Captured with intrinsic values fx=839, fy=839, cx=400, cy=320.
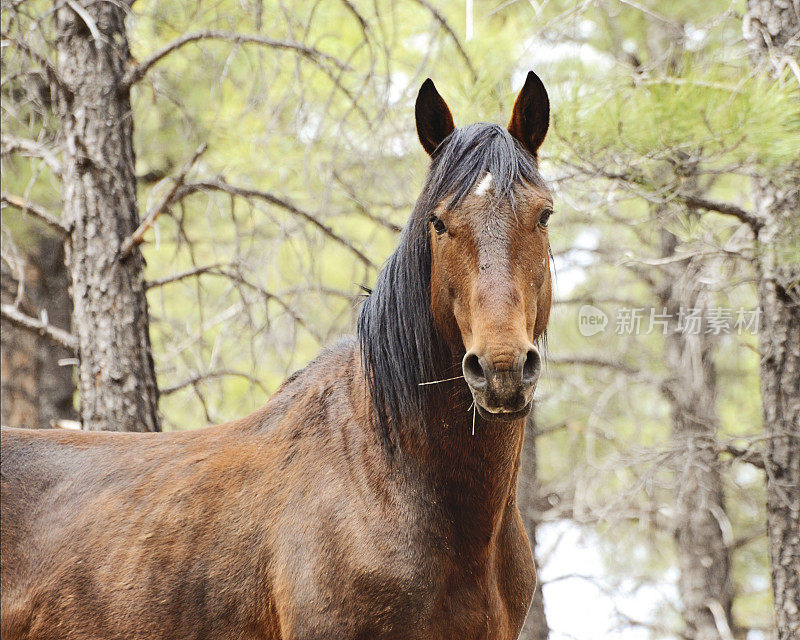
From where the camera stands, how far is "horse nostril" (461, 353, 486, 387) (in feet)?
7.68

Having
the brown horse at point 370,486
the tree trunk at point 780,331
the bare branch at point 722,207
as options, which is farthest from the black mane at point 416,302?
the tree trunk at point 780,331

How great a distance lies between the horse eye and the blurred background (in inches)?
30.3

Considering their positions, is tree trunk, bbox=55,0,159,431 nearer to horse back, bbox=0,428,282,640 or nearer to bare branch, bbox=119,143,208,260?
bare branch, bbox=119,143,208,260

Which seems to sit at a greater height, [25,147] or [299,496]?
[25,147]

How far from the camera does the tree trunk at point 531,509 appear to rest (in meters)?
6.86

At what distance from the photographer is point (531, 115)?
2980 mm

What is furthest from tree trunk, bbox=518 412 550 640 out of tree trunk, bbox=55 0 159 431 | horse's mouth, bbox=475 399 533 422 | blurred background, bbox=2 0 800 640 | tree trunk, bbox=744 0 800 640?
horse's mouth, bbox=475 399 533 422

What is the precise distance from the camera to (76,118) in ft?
15.8

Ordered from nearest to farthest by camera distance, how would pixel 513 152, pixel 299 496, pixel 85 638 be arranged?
pixel 513 152 → pixel 299 496 → pixel 85 638

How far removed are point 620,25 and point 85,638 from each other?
27.2ft

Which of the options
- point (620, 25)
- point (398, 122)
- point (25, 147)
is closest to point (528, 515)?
point (398, 122)

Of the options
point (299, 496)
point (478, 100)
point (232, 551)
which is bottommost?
point (232, 551)

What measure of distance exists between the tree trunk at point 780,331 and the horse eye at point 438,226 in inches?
114

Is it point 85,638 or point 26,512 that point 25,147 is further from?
point 85,638
